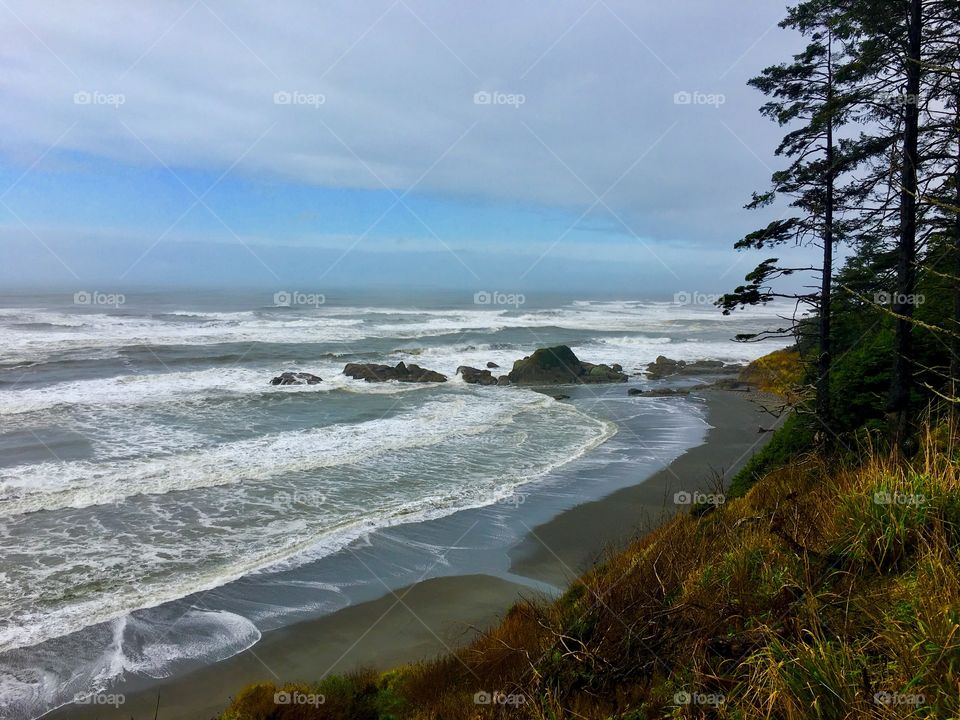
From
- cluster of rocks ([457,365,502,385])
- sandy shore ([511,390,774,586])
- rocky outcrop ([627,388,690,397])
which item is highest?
cluster of rocks ([457,365,502,385])

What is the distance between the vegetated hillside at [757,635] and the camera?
8.92ft

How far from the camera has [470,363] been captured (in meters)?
34.2

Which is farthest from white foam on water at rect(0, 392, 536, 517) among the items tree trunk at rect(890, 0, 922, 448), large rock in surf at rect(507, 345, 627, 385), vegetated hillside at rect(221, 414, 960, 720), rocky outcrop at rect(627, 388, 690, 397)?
tree trunk at rect(890, 0, 922, 448)

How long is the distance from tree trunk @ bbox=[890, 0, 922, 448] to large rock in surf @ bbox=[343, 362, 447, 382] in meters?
22.1

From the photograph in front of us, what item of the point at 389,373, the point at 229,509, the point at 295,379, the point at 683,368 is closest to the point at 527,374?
the point at 389,373

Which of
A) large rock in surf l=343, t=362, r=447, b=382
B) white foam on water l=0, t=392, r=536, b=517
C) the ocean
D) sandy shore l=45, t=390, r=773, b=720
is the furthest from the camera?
large rock in surf l=343, t=362, r=447, b=382

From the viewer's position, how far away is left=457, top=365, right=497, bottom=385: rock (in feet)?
94.1

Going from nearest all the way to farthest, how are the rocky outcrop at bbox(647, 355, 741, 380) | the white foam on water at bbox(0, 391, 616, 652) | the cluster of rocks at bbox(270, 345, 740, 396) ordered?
the white foam on water at bbox(0, 391, 616, 652) → the cluster of rocks at bbox(270, 345, 740, 396) → the rocky outcrop at bbox(647, 355, 741, 380)

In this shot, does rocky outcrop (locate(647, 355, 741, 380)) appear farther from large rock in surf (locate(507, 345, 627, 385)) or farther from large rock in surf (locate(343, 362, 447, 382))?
large rock in surf (locate(343, 362, 447, 382))

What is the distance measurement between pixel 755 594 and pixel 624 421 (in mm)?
17285

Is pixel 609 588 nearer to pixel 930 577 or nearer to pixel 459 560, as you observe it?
pixel 930 577

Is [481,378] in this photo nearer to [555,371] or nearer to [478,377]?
[478,377]

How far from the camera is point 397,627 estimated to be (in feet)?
25.5

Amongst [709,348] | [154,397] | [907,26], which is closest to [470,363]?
[154,397]
